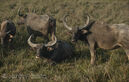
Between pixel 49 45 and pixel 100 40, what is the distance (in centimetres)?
170

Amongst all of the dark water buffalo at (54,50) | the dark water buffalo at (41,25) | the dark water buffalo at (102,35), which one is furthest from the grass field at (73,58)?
the dark water buffalo at (41,25)

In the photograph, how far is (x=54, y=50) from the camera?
630 centimetres

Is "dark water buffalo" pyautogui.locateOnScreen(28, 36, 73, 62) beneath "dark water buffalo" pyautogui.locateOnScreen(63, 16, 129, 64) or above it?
beneath

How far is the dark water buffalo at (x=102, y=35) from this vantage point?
5458 millimetres

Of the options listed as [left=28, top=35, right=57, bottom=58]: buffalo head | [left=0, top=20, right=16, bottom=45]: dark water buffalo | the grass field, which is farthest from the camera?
[left=0, top=20, right=16, bottom=45]: dark water buffalo

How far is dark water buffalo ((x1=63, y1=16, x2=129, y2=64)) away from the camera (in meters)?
5.46

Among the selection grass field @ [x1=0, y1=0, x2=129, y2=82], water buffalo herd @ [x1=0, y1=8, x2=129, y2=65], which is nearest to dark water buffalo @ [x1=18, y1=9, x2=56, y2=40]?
water buffalo herd @ [x1=0, y1=8, x2=129, y2=65]

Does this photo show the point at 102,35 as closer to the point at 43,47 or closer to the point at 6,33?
the point at 43,47

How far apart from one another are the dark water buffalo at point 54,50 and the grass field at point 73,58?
269 mm

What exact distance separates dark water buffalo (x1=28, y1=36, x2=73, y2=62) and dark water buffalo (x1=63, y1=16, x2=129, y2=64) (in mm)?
858

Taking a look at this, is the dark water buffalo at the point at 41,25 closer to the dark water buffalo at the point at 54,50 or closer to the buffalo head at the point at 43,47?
the dark water buffalo at the point at 54,50

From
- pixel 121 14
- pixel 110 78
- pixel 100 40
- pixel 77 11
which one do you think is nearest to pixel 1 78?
pixel 110 78

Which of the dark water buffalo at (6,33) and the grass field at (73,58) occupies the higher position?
the dark water buffalo at (6,33)

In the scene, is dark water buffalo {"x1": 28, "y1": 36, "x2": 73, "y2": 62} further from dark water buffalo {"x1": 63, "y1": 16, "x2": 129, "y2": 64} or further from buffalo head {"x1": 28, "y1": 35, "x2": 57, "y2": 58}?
dark water buffalo {"x1": 63, "y1": 16, "x2": 129, "y2": 64}
